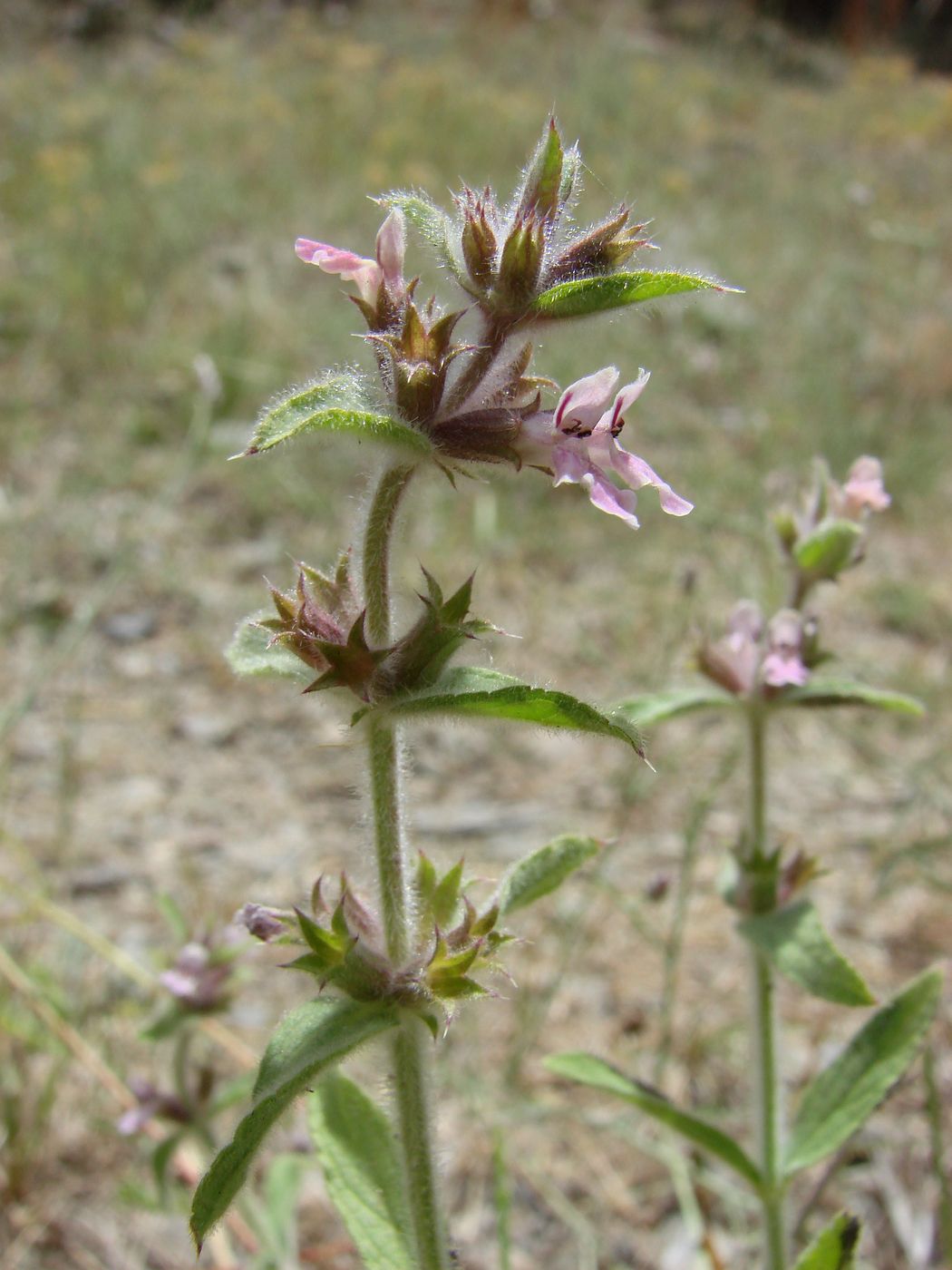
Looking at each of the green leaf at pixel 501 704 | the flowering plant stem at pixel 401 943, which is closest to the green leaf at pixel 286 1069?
the flowering plant stem at pixel 401 943

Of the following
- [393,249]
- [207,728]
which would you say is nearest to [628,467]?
[393,249]

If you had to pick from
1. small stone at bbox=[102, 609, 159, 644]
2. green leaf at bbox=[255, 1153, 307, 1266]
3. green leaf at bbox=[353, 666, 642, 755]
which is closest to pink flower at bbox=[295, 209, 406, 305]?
green leaf at bbox=[353, 666, 642, 755]

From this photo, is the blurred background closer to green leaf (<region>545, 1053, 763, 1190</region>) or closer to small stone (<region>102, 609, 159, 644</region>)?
small stone (<region>102, 609, 159, 644</region>)

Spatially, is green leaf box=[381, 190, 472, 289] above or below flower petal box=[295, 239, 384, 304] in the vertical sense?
above

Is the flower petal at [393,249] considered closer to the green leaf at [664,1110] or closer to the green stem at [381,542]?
the green stem at [381,542]

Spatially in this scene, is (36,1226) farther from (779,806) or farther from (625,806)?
(779,806)

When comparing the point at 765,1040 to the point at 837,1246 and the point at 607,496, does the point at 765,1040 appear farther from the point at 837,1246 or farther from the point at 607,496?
the point at 607,496

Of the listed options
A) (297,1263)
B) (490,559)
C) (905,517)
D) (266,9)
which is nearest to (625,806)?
(297,1263)
